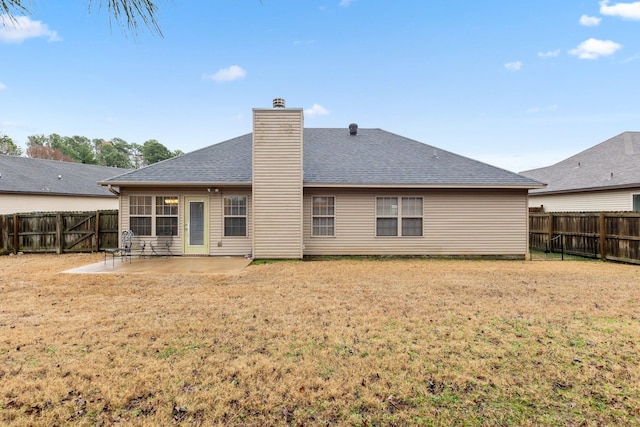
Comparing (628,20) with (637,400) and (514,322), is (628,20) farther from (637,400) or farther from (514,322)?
(637,400)

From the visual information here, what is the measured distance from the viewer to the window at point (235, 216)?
425 inches

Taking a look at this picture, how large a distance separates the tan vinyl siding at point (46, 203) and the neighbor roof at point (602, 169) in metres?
28.9

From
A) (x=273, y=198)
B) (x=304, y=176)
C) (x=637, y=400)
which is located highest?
(x=304, y=176)

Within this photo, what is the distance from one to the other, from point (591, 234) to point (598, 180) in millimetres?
5492

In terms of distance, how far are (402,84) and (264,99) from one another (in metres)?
9.75

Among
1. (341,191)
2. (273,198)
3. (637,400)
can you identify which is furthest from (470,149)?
(637,400)

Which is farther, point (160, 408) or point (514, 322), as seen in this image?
point (514, 322)

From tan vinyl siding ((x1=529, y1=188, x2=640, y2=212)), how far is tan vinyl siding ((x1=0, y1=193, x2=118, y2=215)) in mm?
28865

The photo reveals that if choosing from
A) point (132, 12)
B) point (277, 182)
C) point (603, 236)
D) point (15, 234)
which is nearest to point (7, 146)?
point (15, 234)

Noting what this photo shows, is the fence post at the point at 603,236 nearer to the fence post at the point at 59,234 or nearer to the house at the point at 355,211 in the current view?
the house at the point at 355,211

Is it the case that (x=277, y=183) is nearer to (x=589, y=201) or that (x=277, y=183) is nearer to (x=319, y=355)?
(x=319, y=355)

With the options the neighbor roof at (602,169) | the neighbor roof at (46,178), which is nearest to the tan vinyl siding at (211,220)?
the neighbor roof at (46,178)

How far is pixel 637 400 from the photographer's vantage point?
2572mm

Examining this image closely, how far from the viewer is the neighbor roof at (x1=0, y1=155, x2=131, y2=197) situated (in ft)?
58.3
